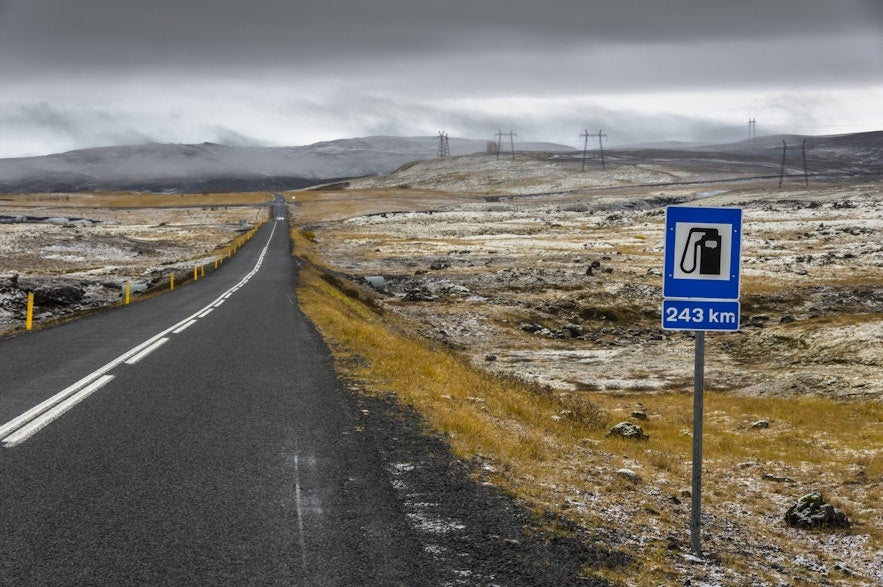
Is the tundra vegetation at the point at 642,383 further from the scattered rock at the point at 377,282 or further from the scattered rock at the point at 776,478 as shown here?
the scattered rock at the point at 377,282

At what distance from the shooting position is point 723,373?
21.8 metres

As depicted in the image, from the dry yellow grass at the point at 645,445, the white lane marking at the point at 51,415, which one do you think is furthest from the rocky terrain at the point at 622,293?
the white lane marking at the point at 51,415

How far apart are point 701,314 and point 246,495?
13.4ft

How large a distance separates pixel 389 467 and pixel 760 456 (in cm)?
773

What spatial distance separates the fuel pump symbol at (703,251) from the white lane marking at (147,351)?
34.7 ft

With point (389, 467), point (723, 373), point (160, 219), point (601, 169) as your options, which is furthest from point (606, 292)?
point (601, 169)

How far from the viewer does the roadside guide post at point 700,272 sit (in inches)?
227

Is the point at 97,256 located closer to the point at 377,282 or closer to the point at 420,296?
the point at 377,282

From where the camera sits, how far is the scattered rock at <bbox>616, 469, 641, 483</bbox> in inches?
354

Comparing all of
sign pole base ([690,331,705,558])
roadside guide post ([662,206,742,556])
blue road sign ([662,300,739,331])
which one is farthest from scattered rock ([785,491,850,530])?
blue road sign ([662,300,739,331])

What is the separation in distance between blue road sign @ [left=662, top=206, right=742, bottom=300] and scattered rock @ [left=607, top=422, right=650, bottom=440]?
7.44 metres

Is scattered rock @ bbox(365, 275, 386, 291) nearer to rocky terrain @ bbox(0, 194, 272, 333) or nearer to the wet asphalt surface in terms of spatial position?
rocky terrain @ bbox(0, 194, 272, 333)

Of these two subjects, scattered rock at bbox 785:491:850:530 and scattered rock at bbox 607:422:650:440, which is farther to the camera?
scattered rock at bbox 607:422:650:440

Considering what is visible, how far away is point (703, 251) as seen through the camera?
5.81m
